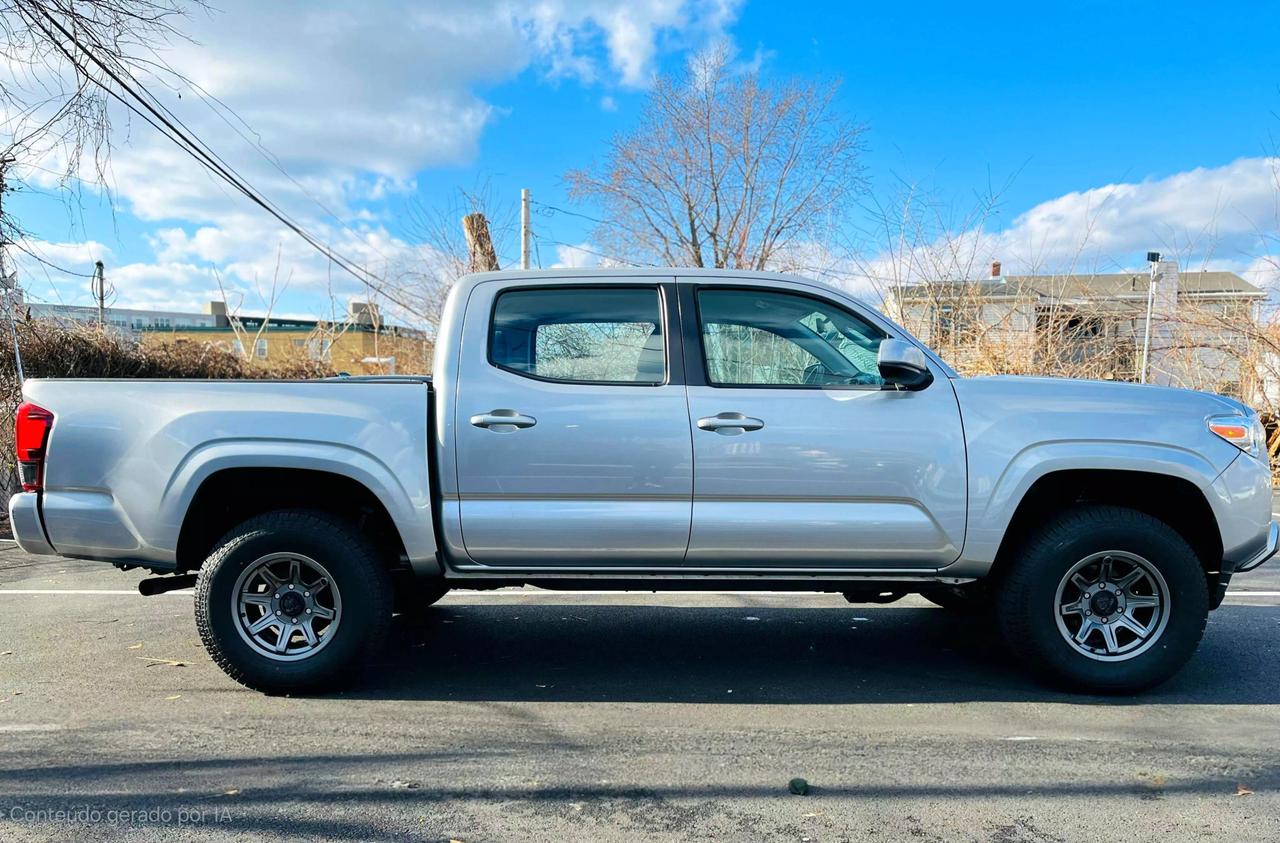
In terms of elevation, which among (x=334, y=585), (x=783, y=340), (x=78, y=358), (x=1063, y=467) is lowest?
(x=334, y=585)

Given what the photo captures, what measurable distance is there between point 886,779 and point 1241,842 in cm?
110

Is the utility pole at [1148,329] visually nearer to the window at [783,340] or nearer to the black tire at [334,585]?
the window at [783,340]

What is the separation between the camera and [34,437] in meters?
3.98

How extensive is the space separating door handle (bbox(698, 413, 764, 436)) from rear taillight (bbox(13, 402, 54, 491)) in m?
3.04

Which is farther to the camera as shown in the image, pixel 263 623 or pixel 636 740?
pixel 263 623

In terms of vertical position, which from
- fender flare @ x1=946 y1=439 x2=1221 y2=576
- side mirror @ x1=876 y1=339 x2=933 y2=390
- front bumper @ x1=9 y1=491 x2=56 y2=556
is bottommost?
front bumper @ x1=9 y1=491 x2=56 y2=556

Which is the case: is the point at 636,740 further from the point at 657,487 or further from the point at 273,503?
the point at 273,503

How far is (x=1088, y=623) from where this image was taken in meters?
4.08

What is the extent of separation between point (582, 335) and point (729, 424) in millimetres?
860

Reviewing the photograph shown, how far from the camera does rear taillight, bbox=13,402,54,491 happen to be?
3.97 meters

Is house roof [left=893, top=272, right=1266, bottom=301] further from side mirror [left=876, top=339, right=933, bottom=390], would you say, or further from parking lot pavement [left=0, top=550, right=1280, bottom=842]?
side mirror [left=876, top=339, right=933, bottom=390]

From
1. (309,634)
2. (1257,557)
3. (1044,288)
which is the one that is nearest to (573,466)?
(309,634)

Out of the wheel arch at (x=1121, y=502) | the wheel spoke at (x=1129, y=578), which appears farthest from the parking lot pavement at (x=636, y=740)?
the wheel arch at (x=1121, y=502)

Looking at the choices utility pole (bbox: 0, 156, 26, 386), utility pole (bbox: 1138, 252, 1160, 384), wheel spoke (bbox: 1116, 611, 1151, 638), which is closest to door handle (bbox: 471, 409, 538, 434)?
wheel spoke (bbox: 1116, 611, 1151, 638)
